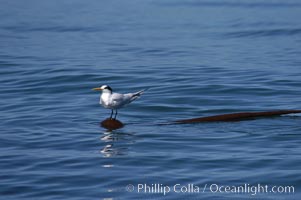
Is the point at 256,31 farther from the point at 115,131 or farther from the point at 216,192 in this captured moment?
the point at 216,192

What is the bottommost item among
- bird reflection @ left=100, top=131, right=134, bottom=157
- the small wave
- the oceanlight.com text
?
the oceanlight.com text

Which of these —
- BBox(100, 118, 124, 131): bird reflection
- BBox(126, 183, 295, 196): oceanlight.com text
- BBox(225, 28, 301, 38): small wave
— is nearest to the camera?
BBox(126, 183, 295, 196): oceanlight.com text

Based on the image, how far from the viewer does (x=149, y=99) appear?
13102mm

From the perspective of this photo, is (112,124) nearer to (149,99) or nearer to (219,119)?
(219,119)

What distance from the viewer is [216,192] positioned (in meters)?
8.07

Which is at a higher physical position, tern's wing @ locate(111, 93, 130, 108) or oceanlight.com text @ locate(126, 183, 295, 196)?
tern's wing @ locate(111, 93, 130, 108)

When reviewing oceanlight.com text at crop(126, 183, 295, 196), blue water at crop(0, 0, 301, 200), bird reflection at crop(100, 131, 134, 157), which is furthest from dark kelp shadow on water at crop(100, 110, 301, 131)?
oceanlight.com text at crop(126, 183, 295, 196)

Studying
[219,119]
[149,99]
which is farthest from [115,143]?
[149,99]

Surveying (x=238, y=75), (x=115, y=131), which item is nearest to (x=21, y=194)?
(x=115, y=131)

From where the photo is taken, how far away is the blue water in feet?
28.2

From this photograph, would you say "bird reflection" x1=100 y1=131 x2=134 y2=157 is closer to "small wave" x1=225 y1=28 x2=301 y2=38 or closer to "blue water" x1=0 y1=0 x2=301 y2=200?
"blue water" x1=0 y1=0 x2=301 y2=200

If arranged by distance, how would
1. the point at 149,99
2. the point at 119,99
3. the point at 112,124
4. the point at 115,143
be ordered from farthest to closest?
the point at 149,99 → the point at 112,124 → the point at 119,99 → the point at 115,143

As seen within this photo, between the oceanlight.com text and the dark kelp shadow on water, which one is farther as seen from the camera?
the dark kelp shadow on water

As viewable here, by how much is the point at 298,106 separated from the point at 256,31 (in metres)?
10.0
